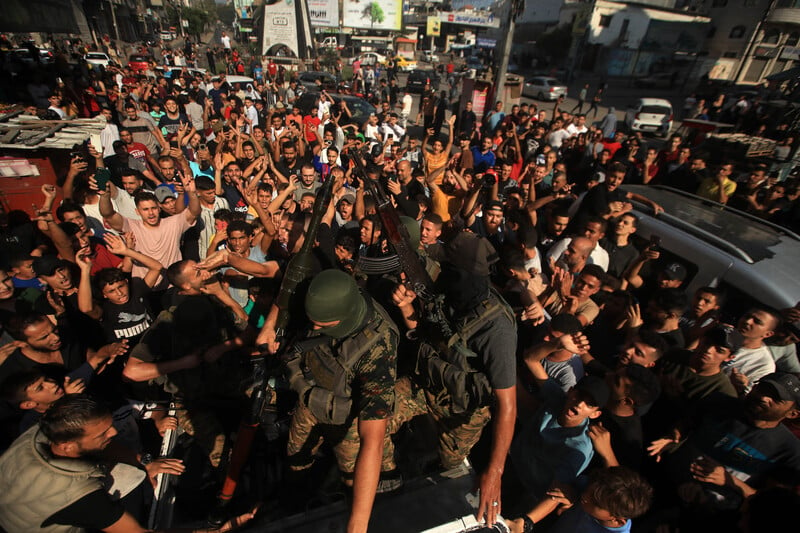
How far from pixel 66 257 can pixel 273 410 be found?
112 inches

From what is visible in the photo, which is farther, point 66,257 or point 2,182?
point 2,182

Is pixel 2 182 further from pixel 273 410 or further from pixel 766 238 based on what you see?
pixel 766 238

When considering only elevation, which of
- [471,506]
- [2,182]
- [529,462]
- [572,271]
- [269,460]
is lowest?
[269,460]

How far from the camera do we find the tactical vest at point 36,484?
1.70 metres

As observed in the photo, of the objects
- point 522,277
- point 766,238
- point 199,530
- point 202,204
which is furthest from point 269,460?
point 766,238

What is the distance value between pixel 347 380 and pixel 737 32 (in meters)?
49.0

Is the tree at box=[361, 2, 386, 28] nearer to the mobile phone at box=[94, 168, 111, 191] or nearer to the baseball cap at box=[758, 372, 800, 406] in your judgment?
the mobile phone at box=[94, 168, 111, 191]

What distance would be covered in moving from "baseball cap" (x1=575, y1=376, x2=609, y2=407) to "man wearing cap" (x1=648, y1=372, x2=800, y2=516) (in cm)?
81

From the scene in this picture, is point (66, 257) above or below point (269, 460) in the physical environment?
above

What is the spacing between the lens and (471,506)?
1986mm

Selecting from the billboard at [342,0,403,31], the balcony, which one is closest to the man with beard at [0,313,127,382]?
the balcony

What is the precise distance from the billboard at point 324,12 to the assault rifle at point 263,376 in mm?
45396

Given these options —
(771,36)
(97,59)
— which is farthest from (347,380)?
(771,36)

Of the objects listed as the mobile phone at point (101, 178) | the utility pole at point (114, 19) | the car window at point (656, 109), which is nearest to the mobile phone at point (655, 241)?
the mobile phone at point (101, 178)
